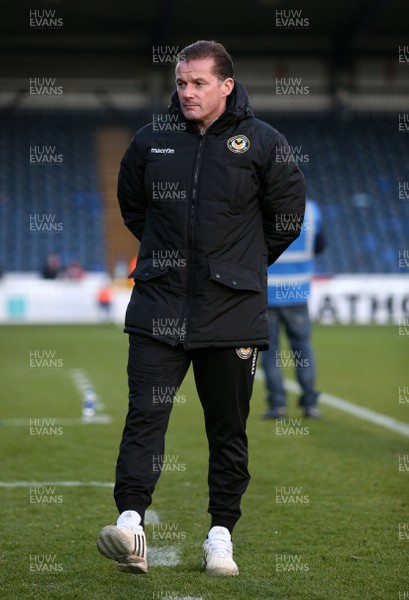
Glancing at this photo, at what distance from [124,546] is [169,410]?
604mm

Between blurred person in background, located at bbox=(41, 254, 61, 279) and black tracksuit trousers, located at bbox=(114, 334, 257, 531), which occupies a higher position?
blurred person in background, located at bbox=(41, 254, 61, 279)

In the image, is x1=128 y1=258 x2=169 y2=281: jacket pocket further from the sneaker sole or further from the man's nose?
the sneaker sole

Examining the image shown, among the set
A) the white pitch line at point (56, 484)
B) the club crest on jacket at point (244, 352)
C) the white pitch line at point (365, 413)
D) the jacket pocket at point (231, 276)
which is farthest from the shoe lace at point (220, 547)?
the white pitch line at point (365, 413)

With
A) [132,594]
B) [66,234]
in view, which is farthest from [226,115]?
[66,234]

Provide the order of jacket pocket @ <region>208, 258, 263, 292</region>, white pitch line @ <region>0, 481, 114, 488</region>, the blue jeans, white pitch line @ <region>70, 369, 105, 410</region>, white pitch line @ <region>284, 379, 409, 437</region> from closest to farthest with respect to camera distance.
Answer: jacket pocket @ <region>208, 258, 263, 292</region> < white pitch line @ <region>0, 481, 114, 488</region> < white pitch line @ <region>284, 379, 409, 437</region> < the blue jeans < white pitch line @ <region>70, 369, 105, 410</region>

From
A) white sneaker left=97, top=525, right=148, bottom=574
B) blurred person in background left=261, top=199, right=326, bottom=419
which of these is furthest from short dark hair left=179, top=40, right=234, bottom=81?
blurred person in background left=261, top=199, right=326, bottom=419

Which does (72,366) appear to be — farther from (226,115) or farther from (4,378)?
(226,115)

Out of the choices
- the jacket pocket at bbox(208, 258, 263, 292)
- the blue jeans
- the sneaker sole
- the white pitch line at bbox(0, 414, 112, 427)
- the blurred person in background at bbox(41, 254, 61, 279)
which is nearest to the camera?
the jacket pocket at bbox(208, 258, 263, 292)

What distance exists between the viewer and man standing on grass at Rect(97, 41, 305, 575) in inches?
164

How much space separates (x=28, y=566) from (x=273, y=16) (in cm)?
2791

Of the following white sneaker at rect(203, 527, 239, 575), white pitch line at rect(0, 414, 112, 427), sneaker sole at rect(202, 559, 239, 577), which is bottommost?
white pitch line at rect(0, 414, 112, 427)

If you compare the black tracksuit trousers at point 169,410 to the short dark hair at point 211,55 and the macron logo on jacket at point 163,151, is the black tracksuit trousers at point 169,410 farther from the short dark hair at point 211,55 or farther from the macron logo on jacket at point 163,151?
the short dark hair at point 211,55

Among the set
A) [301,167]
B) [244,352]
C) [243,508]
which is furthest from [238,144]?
[301,167]

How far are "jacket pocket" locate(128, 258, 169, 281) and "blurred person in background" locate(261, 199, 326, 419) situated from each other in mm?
4631
